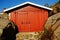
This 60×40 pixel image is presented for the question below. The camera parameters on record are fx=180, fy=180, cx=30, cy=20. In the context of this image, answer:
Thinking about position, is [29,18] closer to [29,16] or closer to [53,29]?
[29,16]

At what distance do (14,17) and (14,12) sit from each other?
64 centimetres

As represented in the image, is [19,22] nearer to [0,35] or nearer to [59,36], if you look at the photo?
[0,35]

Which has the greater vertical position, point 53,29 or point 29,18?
point 29,18

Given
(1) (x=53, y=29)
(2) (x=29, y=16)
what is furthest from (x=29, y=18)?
(1) (x=53, y=29)

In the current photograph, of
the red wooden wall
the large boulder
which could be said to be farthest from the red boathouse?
the large boulder

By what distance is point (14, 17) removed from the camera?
23.0 metres

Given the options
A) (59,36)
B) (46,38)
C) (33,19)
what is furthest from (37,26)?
(59,36)

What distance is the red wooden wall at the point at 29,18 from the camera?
22562mm

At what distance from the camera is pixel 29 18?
74.5 ft

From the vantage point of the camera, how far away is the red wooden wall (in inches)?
888

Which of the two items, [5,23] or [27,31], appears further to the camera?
[27,31]

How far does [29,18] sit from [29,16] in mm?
258

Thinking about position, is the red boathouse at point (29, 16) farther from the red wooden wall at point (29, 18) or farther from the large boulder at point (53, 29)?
the large boulder at point (53, 29)

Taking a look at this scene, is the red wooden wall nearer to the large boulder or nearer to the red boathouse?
the red boathouse
